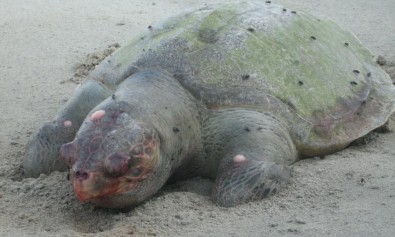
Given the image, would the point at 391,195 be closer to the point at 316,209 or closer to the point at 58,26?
the point at 316,209

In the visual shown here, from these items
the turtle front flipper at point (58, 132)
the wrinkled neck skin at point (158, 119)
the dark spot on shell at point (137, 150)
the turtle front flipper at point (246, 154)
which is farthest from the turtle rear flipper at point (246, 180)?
the turtle front flipper at point (58, 132)

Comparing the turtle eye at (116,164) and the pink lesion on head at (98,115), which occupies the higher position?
the pink lesion on head at (98,115)

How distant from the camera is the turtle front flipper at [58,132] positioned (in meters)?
3.72

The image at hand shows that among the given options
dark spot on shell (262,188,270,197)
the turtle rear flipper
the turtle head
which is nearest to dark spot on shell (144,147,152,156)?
the turtle head

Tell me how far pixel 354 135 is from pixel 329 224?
133cm

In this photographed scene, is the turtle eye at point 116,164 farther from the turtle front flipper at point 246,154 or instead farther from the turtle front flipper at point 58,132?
the turtle front flipper at point 58,132

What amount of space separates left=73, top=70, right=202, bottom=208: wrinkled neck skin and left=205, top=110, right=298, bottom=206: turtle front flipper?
0.38ft

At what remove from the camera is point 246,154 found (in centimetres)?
345

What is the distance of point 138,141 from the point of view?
301cm

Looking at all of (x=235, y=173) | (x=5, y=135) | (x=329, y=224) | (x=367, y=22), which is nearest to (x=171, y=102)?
(x=235, y=173)

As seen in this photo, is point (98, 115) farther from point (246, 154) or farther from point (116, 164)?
point (246, 154)

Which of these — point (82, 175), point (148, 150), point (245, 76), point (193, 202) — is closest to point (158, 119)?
point (148, 150)

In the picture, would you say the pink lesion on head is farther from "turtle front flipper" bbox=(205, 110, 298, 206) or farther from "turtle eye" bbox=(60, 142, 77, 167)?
"turtle front flipper" bbox=(205, 110, 298, 206)

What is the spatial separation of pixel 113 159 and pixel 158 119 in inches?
17.9
